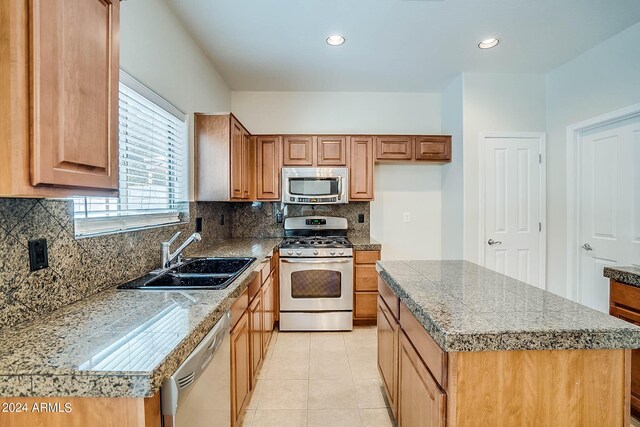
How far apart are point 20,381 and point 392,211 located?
3.55 meters

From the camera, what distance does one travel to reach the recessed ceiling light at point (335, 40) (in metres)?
2.56

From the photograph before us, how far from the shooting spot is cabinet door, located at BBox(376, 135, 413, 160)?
139 inches

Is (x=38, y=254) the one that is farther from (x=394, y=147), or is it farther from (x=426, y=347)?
(x=394, y=147)

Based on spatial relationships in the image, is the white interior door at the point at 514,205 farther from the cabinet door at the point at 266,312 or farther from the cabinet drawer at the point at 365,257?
the cabinet door at the point at 266,312

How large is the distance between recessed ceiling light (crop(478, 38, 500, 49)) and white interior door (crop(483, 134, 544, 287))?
36.6 inches

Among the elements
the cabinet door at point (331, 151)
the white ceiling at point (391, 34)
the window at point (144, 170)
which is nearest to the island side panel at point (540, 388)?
the window at point (144, 170)

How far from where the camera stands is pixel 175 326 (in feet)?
3.43

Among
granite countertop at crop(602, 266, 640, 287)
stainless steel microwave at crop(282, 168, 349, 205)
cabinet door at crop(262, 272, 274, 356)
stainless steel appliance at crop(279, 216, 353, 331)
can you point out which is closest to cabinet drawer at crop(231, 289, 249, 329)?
cabinet door at crop(262, 272, 274, 356)

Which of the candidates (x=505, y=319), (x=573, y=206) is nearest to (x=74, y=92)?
(x=505, y=319)

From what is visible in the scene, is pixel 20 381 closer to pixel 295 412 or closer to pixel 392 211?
pixel 295 412

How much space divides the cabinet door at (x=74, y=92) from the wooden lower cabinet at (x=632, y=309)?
2.79 metres

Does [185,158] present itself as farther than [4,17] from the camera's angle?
Yes

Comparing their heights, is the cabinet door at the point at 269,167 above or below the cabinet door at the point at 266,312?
above

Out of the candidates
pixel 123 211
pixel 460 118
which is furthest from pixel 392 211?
pixel 123 211
